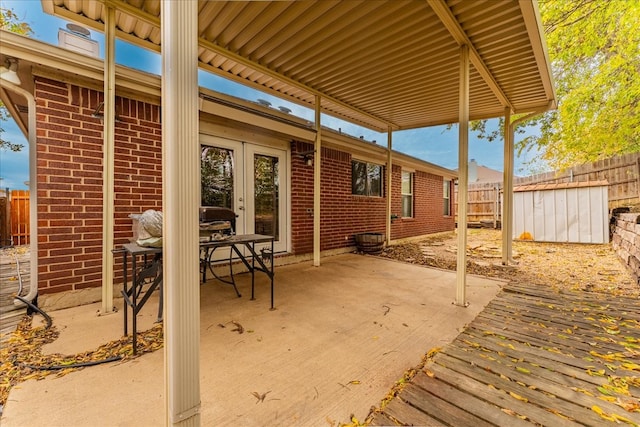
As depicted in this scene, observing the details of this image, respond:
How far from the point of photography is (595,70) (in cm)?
739

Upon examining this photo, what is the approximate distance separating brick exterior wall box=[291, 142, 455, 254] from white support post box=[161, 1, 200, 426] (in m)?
4.07

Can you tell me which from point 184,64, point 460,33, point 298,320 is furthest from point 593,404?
point 460,33

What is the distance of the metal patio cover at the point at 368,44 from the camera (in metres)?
2.69

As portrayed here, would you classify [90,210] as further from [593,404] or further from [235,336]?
[593,404]

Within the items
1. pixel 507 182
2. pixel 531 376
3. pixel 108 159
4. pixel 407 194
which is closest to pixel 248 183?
pixel 108 159

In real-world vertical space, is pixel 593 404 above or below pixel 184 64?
below

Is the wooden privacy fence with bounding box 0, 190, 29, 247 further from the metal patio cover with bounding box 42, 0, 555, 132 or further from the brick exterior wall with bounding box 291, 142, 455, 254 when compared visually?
the brick exterior wall with bounding box 291, 142, 455, 254

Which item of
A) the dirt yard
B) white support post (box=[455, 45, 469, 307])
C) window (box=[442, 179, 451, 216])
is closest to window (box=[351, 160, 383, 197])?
the dirt yard

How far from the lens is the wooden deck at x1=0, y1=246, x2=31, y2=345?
8.07 ft

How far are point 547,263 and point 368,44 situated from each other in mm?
5449

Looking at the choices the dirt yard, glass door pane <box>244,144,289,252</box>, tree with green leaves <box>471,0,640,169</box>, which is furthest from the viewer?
tree with green leaves <box>471,0,640,169</box>

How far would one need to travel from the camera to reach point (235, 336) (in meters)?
2.28

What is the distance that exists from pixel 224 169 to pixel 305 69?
6.65 feet

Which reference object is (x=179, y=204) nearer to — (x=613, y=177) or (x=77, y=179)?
(x=77, y=179)
